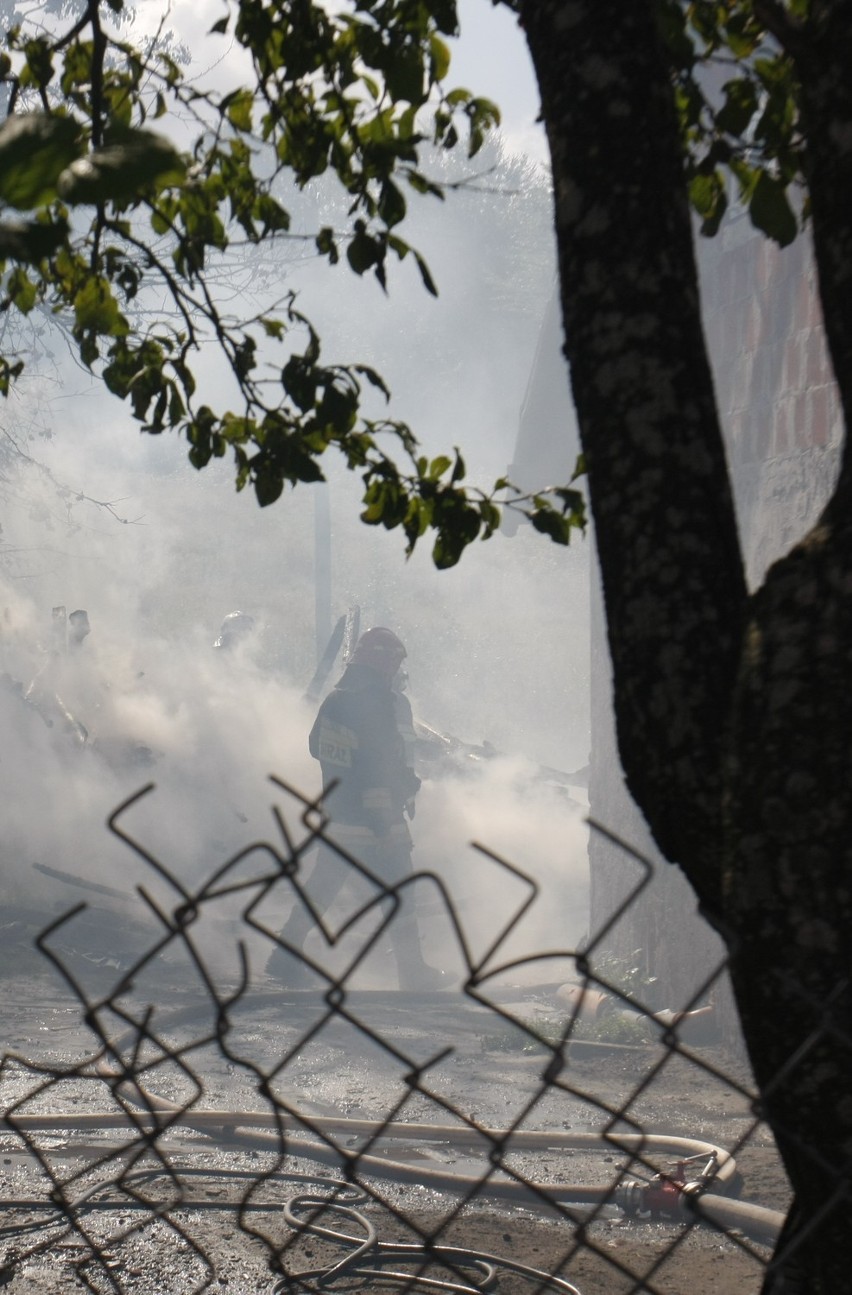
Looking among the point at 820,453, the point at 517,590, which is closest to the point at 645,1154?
the point at 820,453

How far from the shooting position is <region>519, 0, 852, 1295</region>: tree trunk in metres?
1.03

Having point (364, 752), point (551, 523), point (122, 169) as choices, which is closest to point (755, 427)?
point (364, 752)

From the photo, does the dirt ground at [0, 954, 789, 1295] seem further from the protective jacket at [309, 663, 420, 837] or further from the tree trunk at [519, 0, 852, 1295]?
the protective jacket at [309, 663, 420, 837]

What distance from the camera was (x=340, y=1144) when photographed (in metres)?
5.01

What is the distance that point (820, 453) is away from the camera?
612cm

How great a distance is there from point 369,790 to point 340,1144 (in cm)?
344

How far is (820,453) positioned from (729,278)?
164 cm

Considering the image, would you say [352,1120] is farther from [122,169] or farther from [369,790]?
[122,169]

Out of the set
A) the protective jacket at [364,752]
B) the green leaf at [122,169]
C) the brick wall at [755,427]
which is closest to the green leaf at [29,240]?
the green leaf at [122,169]

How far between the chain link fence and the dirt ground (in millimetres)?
16

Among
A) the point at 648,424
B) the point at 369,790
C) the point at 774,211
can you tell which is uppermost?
the point at 774,211

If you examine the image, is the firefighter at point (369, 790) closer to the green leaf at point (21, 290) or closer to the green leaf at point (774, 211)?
the green leaf at point (21, 290)

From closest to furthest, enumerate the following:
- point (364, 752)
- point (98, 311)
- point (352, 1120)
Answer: point (98, 311), point (352, 1120), point (364, 752)

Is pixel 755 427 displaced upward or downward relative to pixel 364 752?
upward
